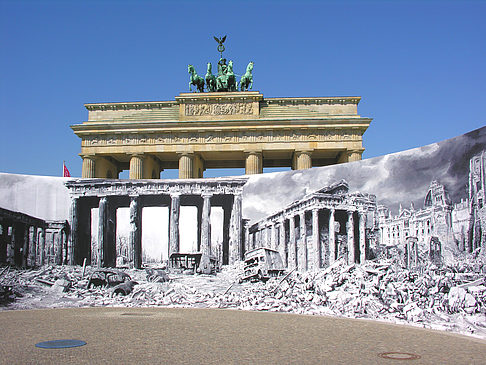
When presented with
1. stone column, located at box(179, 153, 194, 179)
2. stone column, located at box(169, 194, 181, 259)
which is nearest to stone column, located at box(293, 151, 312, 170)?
stone column, located at box(179, 153, 194, 179)

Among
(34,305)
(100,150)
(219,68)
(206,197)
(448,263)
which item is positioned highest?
(219,68)

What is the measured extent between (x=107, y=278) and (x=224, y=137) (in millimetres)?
34110

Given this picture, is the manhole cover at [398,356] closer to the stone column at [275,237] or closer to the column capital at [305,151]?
the stone column at [275,237]

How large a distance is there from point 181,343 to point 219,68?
1931 inches

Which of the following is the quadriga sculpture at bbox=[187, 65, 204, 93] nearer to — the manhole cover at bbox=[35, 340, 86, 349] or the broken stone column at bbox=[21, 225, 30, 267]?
the broken stone column at bbox=[21, 225, 30, 267]

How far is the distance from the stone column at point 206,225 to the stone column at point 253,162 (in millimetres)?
30776

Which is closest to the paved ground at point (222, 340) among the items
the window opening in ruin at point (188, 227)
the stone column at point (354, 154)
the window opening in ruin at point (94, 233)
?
the window opening in ruin at point (94, 233)

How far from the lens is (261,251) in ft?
53.3

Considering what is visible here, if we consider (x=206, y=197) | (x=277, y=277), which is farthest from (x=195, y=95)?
(x=277, y=277)

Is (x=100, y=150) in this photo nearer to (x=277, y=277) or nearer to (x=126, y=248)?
(x=126, y=248)

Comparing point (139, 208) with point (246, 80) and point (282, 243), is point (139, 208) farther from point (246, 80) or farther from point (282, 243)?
point (246, 80)

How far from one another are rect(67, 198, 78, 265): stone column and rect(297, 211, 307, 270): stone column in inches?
294

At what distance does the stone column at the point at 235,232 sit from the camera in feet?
55.1

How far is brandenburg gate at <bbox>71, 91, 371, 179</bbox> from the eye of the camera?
4903 cm
